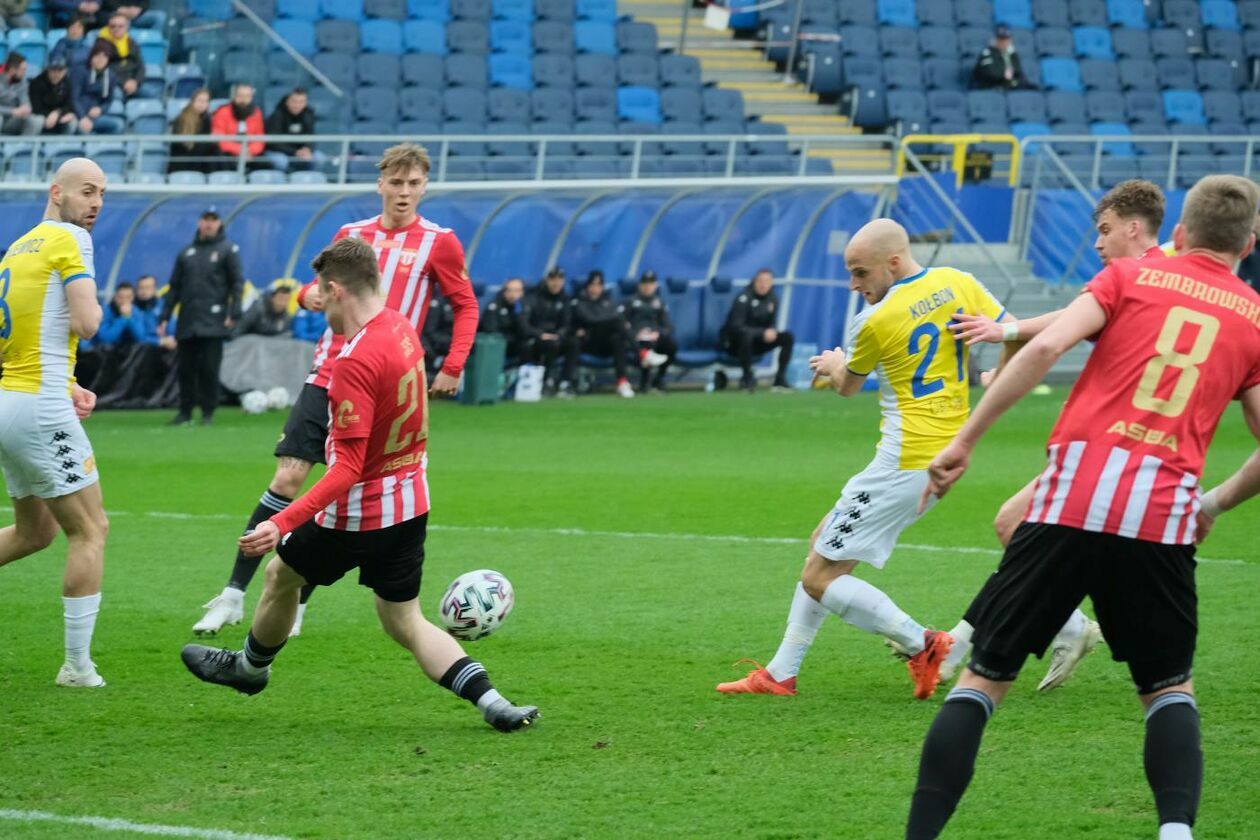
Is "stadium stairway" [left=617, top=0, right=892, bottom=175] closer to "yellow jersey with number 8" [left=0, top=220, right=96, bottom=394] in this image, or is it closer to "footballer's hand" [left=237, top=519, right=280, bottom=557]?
"yellow jersey with number 8" [left=0, top=220, right=96, bottom=394]

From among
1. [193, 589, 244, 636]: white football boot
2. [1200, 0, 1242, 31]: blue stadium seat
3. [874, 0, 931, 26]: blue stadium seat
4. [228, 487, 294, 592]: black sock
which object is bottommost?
[193, 589, 244, 636]: white football boot

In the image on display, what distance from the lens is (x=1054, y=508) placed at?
477 centimetres

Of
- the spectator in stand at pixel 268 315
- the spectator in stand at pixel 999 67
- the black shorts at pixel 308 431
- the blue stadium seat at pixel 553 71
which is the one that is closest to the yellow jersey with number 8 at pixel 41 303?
the black shorts at pixel 308 431

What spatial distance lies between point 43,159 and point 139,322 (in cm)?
263

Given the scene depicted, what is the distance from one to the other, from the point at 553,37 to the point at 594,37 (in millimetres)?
758

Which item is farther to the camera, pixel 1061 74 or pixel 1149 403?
pixel 1061 74

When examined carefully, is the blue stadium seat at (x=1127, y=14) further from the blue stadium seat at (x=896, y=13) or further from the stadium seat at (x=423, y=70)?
the stadium seat at (x=423, y=70)

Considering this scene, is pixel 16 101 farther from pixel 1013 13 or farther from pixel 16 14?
pixel 1013 13

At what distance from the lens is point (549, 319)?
22.4 m

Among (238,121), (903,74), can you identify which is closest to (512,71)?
(238,121)

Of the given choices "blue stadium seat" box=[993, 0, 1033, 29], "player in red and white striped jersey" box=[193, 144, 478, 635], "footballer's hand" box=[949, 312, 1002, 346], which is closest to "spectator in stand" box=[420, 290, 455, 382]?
"player in red and white striped jersey" box=[193, 144, 478, 635]

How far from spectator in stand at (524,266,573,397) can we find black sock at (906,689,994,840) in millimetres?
17641

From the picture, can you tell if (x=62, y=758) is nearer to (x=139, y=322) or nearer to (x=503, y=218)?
(x=139, y=322)

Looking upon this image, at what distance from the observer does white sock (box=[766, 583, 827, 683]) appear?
7.11 m
